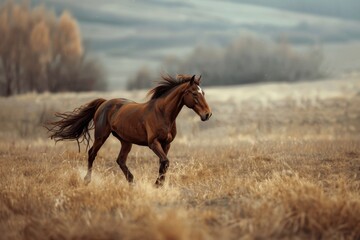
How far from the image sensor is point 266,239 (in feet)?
17.8

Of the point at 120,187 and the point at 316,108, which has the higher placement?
the point at 120,187

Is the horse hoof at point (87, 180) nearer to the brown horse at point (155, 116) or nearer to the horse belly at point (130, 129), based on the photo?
the brown horse at point (155, 116)

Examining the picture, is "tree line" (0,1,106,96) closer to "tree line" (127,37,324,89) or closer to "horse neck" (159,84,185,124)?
"tree line" (127,37,324,89)

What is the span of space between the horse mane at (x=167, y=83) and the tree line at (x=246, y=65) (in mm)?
50279

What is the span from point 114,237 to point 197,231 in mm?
860

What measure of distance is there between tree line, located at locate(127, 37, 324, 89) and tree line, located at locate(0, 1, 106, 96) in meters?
17.6

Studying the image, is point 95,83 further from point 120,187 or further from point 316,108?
point 120,187

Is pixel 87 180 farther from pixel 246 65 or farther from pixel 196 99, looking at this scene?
pixel 246 65

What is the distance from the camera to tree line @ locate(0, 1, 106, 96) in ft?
134

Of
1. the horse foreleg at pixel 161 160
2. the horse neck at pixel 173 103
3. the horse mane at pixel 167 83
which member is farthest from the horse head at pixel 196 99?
the horse foreleg at pixel 161 160

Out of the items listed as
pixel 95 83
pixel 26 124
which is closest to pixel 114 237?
pixel 26 124

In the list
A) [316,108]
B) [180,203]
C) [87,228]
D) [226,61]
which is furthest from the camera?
[226,61]

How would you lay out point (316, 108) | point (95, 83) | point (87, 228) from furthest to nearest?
point (95, 83) → point (316, 108) → point (87, 228)

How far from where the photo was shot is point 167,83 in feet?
29.1
